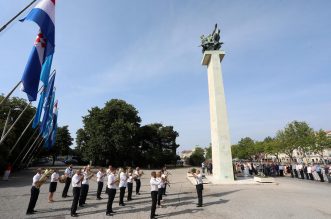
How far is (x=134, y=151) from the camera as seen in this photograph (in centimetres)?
4606

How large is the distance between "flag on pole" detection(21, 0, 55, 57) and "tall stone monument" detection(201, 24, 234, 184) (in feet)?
Result: 52.2

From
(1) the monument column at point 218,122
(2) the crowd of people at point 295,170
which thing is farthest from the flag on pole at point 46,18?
(2) the crowd of people at point 295,170

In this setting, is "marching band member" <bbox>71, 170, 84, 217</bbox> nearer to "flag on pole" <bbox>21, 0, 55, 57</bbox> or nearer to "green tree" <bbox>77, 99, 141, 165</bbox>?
"flag on pole" <bbox>21, 0, 55, 57</bbox>

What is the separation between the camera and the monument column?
73.8 feet

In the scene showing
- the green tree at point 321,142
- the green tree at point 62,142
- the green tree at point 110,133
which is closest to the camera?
the green tree at point 110,133

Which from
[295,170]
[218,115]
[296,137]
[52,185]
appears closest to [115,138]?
[218,115]

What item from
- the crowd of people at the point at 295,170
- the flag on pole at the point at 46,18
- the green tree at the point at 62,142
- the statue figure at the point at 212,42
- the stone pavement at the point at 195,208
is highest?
the statue figure at the point at 212,42

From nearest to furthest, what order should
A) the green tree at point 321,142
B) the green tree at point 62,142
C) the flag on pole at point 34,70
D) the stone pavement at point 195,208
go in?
the stone pavement at point 195,208
the flag on pole at point 34,70
the green tree at point 62,142
the green tree at point 321,142

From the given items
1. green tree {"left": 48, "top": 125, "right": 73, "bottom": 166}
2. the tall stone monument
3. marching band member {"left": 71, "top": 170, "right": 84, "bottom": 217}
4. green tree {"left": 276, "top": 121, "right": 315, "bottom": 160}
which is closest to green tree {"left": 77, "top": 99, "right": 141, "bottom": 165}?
green tree {"left": 48, "top": 125, "right": 73, "bottom": 166}

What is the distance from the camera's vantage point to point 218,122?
23016 millimetres

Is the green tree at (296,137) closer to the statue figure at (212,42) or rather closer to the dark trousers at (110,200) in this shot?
the statue figure at (212,42)

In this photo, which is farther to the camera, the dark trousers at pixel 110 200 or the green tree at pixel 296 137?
the green tree at pixel 296 137

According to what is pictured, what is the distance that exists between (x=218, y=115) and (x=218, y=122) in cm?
65

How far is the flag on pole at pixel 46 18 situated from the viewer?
10.1 metres
